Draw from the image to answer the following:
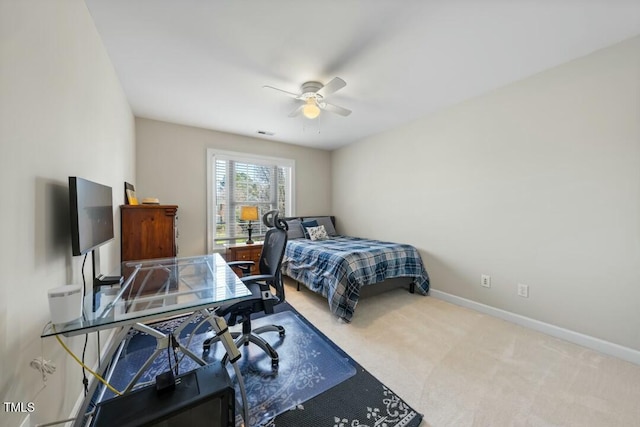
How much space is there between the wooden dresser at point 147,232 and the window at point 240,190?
1.19 metres

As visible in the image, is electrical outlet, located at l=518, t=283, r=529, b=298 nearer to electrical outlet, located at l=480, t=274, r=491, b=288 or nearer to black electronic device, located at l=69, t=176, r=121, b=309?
Answer: electrical outlet, located at l=480, t=274, r=491, b=288

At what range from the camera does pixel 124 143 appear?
2.55 meters

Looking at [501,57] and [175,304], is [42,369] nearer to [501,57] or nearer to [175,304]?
[175,304]

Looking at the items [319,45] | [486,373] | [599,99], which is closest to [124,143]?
[319,45]

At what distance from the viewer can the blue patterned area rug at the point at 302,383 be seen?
1345 millimetres

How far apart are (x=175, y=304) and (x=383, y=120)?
3.29 m

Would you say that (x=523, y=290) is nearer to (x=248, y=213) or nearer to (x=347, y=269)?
(x=347, y=269)

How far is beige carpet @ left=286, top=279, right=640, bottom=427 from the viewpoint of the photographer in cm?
138

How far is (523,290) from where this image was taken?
7.79 feet

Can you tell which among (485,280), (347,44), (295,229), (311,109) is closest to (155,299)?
(311,109)

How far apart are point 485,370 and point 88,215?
107 inches

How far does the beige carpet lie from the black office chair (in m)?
0.71

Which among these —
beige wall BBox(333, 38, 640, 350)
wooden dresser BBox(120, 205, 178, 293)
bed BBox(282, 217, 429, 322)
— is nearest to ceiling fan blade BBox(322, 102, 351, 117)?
beige wall BBox(333, 38, 640, 350)

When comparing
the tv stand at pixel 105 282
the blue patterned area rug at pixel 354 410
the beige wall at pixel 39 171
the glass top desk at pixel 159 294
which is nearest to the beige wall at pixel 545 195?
the blue patterned area rug at pixel 354 410
